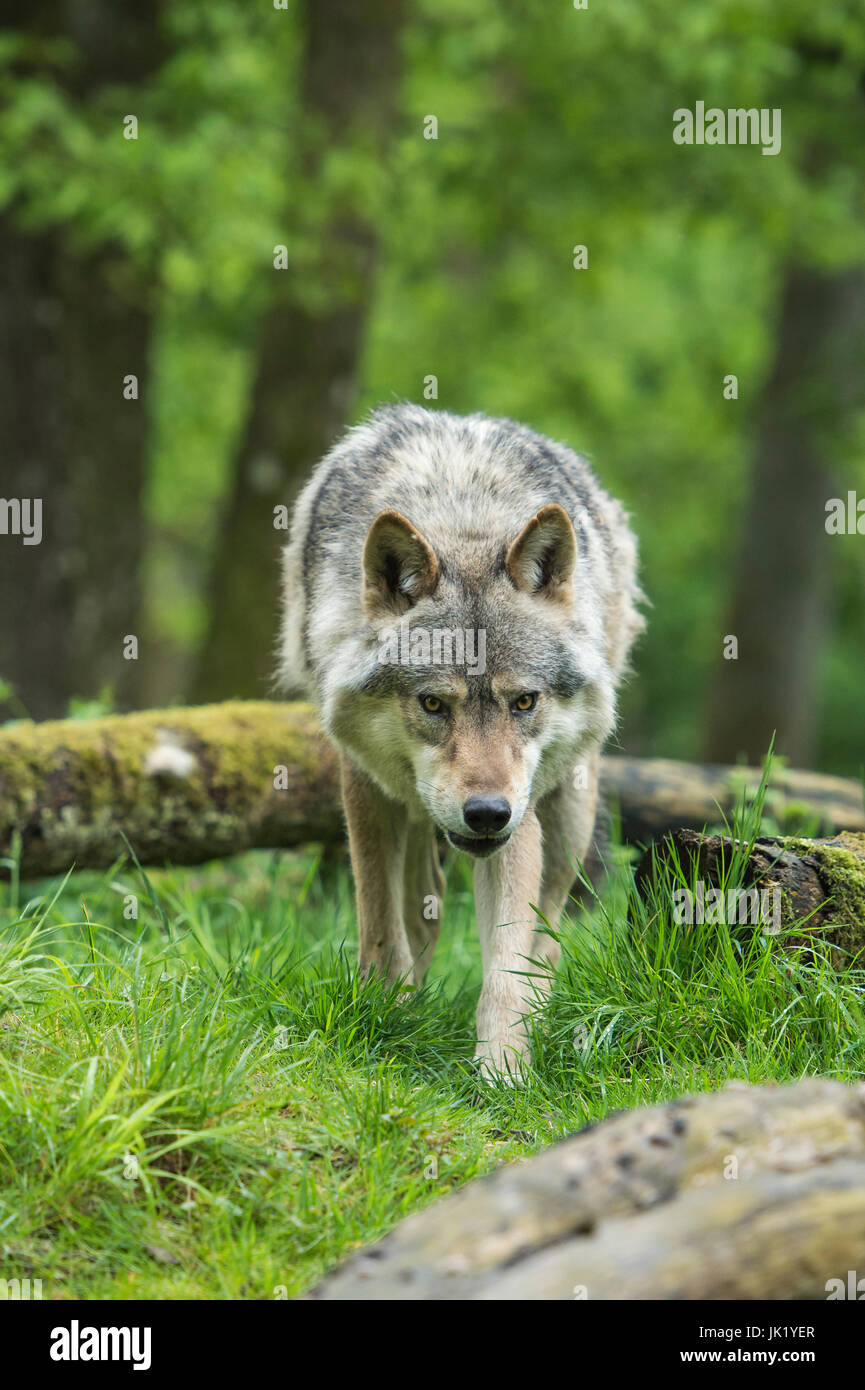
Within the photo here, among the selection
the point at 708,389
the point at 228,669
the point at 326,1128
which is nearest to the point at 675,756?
the point at 708,389

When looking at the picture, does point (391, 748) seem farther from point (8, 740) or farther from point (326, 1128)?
point (8, 740)

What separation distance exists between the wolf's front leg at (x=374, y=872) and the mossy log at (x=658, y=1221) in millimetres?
2577

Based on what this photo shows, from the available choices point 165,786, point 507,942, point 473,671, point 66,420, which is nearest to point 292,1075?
point 507,942

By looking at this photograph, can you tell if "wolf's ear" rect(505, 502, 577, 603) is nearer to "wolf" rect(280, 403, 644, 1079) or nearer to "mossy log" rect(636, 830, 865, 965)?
"wolf" rect(280, 403, 644, 1079)

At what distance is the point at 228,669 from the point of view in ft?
37.3

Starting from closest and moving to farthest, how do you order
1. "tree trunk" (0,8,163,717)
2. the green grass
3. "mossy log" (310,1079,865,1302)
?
1. "mossy log" (310,1079,865,1302)
2. the green grass
3. "tree trunk" (0,8,163,717)

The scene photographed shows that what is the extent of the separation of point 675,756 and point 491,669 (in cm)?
2089

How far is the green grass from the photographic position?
3346mm

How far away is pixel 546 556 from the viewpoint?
16.5 feet

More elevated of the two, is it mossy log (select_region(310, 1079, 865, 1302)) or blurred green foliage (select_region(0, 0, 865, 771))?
blurred green foliage (select_region(0, 0, 865, 771))

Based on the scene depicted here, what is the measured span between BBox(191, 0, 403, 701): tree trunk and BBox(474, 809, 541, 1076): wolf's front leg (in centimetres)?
624

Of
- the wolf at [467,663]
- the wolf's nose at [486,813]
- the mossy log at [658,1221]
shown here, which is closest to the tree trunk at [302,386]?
the wolf at [467,663]

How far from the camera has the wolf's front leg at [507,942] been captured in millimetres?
4758

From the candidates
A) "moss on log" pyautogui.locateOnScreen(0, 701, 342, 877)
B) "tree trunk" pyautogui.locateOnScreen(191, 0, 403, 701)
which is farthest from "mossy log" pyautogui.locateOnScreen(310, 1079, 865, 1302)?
"tree trunk" pyautogui.locateOnScreen(191, 0, 403, 701)
